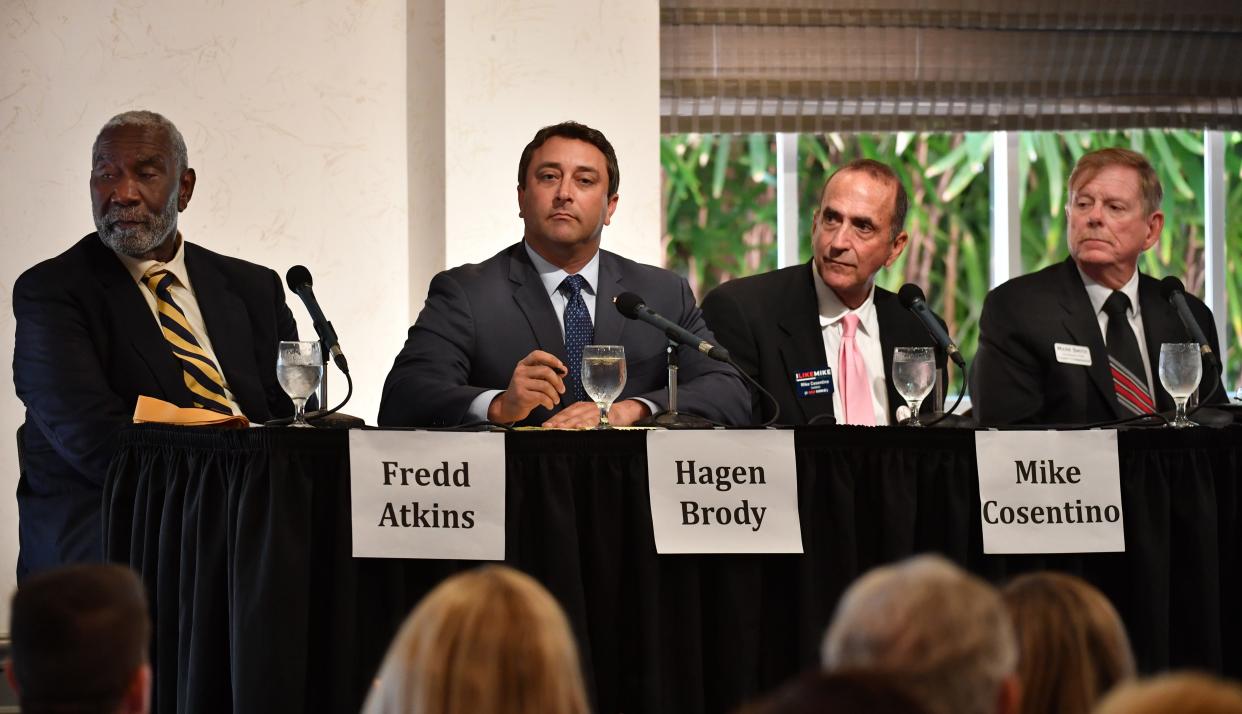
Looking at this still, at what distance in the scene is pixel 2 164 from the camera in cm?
409

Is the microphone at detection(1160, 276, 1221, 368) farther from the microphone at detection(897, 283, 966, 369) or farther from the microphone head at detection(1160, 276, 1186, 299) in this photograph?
the microphone at detection(897, 283, 966, 369)

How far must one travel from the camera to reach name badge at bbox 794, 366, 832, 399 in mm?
3264

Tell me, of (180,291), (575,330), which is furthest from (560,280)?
(180,291)

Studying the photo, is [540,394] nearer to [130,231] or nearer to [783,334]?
[783,334]

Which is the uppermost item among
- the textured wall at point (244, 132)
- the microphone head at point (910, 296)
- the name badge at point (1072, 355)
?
the textured wall at point (244, 132)

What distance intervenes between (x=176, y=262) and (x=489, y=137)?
1126 millimetres

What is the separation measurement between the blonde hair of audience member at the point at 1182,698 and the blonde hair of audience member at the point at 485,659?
0.45m

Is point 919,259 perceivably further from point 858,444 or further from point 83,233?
point 858,444

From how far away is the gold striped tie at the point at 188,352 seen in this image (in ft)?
10.6

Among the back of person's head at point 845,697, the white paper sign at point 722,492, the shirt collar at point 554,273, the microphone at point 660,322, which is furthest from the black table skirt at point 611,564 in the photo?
the back of person's head at point 845,697

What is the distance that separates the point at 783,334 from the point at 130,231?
1580 millimetres

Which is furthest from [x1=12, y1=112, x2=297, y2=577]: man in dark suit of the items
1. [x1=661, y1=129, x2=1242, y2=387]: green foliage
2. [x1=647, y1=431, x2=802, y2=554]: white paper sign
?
[x1=661, y1=129, x2=1242, y2=387]: green foliage

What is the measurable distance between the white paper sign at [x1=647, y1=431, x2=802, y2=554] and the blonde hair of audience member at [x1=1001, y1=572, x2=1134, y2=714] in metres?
1.02

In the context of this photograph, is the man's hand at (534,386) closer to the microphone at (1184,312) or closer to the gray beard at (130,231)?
the gray beard at (130,231)
